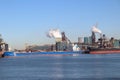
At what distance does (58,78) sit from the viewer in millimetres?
54656

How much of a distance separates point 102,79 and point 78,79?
310 cm

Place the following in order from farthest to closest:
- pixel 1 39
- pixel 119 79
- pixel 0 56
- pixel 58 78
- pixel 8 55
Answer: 1. pixel 8 55
2. pixel 1 39
3. pixel 0 56
4. pixel 58 78
5. pixel 119 79

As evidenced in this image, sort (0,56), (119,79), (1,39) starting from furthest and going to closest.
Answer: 1. (1,39)
2. (0,56)
3. (119,79)

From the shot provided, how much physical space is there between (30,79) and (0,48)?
12475cm

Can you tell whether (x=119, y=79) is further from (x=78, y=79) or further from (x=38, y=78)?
(x=38, y=78)

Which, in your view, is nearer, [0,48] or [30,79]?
[30,79]

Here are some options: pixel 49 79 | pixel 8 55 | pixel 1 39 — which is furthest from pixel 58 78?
pixel 8 55

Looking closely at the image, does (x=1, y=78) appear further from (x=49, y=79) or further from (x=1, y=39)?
(x=1, y=39)

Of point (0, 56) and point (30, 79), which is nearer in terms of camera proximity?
point (30, 79)

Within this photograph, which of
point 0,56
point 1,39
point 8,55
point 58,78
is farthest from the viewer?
point 8,55

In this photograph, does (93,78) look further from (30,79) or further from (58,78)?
(30,79)

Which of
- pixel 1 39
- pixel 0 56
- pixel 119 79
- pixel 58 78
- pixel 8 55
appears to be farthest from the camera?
pixel 8 55

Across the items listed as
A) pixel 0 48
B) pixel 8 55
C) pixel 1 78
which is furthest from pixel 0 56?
pixel 1 78

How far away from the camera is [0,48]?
176250mm
